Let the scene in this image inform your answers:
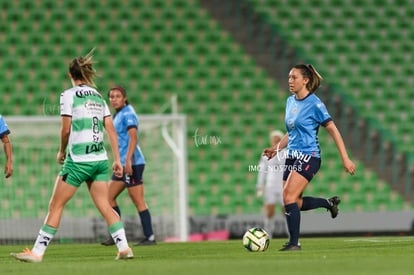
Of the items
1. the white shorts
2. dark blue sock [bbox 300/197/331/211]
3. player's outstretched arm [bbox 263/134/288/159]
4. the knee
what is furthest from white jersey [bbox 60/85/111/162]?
the white shorts

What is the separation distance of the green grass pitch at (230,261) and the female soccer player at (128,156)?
0.78 metres

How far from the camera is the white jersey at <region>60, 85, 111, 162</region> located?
922 cm

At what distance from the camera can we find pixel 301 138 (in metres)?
10.4

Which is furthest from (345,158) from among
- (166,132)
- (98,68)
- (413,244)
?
(98,68)

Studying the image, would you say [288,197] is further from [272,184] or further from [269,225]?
[269,225]

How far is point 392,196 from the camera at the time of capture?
65.8 ft

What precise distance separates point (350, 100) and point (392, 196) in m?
2.51

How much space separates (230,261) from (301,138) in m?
1.86

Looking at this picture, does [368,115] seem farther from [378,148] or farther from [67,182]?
[67,182]

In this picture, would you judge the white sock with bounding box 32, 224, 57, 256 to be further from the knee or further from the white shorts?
the white shorts

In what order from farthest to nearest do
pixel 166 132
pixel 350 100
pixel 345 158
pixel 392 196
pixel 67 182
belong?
1. pixel 350 100
2. pixel 392 196
3. pixel 166 132
4. pixel 345 158
5. pixel 67 182

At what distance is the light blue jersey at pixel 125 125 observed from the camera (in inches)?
500

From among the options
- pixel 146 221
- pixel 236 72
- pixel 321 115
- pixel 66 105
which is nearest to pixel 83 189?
pixel 236 72

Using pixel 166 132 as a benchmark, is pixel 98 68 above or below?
above
